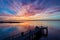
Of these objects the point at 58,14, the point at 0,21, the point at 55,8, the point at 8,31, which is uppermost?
the point at 55,8

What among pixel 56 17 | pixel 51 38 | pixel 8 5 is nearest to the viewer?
pixel 8 5

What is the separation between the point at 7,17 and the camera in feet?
8.89

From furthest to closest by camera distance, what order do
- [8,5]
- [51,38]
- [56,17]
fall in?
[51,38] → [56,17] → [8,5]

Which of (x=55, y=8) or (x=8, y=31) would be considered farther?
(x=8, y=31)

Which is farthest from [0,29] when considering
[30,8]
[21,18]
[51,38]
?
[51,38]

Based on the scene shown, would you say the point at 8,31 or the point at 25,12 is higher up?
the point at 25,12

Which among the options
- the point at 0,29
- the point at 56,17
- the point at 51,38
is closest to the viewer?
the point at 56,17

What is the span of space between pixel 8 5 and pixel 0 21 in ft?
1.56

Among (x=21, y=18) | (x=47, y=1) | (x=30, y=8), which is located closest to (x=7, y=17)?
(x=21, y=18)

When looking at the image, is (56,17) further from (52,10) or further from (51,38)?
(51,38)

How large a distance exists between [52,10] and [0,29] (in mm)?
1570

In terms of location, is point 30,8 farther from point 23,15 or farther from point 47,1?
point 47,1

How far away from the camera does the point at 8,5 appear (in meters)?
2.49

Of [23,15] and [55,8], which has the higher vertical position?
[55,8]
